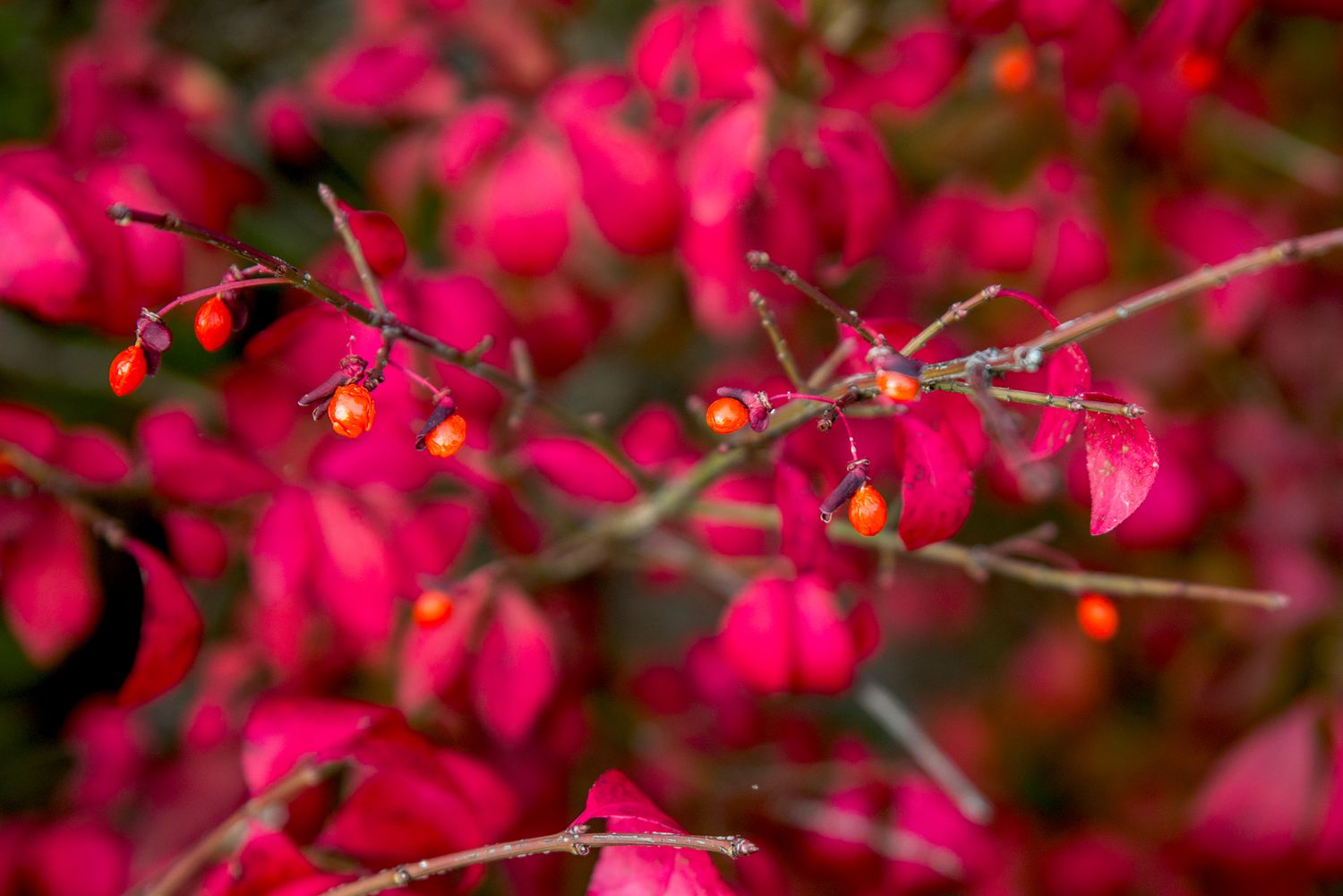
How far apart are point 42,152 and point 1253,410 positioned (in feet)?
3.98

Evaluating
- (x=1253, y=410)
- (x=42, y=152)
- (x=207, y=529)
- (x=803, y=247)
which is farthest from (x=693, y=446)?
(x=1253, y=410)

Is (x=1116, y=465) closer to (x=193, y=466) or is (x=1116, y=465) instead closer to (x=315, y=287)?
(x=315, y=287)

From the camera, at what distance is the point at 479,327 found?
0.70 metres

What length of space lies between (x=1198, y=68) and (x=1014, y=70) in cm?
14

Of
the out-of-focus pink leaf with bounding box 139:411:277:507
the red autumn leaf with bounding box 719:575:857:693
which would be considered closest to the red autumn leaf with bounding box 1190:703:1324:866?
the red autumn leaf with bounding box 719:575:857:693

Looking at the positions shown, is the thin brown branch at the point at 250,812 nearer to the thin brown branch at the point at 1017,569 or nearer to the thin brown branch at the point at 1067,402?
the thin brown branch at the point at 1017,569

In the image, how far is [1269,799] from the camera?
852 mm

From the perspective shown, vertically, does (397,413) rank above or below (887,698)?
above

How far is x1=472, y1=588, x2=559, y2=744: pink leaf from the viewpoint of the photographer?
0.71m

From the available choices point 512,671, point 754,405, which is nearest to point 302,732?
point 512,671

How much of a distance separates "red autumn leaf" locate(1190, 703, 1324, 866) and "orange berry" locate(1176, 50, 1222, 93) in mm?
603

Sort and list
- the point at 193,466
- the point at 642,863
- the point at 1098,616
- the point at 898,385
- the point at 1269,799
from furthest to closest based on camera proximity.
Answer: the point at 1269,799 < the point at 193,466 < the point at 1098,616 < the point at 642,863 < the point at 898,385

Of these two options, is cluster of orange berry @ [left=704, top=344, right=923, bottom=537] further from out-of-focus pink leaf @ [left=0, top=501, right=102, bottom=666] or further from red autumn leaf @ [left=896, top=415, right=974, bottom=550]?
out-of-focus pink leaf @ [left=0, top=501, right=102, bottom=666]

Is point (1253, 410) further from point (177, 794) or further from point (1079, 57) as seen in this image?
point (177, 794)
